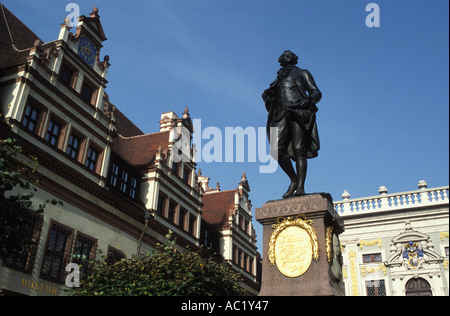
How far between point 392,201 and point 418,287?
19.4 ft

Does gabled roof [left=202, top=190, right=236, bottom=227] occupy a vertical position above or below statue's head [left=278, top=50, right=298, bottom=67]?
above

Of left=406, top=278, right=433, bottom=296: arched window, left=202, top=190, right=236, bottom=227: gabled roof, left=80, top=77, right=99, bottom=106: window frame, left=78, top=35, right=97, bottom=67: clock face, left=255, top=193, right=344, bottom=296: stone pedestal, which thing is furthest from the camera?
left=202, top=190, right=236, bottom=227: gabled roof

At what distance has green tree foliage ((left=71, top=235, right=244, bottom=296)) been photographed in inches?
457

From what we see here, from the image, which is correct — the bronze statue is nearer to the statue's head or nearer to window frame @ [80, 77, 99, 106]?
the statue's head

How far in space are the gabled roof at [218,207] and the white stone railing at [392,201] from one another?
31.5ft

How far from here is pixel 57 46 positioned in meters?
20.4

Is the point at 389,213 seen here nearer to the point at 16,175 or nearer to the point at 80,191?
the point at 80,191

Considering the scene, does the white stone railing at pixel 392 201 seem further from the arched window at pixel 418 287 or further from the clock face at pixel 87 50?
the clock face at pixel 87 50

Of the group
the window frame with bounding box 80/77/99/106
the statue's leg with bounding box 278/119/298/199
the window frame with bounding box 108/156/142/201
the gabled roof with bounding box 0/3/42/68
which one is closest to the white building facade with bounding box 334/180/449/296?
the window frame with bounding box 108/156/142/201

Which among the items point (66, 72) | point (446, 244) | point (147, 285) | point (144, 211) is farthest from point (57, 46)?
point (446, 244)

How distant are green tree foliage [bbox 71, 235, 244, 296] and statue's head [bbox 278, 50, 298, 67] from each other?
250 inches

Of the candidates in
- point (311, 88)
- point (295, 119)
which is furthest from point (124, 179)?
point (311, 88)

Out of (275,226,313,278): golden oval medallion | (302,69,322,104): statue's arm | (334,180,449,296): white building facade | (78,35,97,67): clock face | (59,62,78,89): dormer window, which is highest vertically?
(78,35,97,67): clock face
